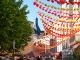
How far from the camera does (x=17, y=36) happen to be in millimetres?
40719

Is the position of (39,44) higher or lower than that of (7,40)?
higher

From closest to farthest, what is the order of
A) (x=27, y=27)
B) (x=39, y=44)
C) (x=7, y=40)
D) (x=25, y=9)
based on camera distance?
(x=7, y=40)
(x=25, y=9)
(x=27, y=27)
(x=39, y=44)

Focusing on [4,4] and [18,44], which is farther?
[18,44]

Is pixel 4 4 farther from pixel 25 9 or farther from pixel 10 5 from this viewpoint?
pixel 25 9

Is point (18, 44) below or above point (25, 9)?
below

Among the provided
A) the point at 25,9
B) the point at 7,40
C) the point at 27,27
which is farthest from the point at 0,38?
the point at 27,27

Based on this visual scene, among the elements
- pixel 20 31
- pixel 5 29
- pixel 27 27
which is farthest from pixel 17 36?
pixel 27 27

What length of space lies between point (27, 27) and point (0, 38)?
9976 millimetres

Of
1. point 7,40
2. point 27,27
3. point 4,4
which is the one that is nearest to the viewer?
point 4,4

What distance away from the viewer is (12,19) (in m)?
37.4

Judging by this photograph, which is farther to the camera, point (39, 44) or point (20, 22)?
point (39, 44)

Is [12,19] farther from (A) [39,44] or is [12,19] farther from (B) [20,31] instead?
(A) [39,44]

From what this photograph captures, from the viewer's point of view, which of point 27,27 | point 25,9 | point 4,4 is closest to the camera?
point 4,4

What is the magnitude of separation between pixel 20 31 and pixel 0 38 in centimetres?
322
